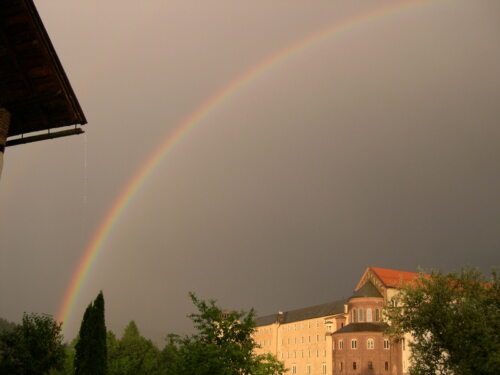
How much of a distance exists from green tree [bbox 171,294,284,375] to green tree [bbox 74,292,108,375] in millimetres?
6916

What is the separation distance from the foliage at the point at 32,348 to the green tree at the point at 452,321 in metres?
29.8

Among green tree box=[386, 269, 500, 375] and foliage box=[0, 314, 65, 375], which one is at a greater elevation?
green tree box=[386, 269, 500, 375]

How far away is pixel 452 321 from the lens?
44.9m

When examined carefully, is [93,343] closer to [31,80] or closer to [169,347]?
[169,347]

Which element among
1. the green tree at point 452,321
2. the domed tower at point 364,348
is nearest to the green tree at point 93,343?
the green tree at point 452,321

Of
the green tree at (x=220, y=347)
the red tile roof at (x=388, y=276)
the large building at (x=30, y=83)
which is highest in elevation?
the red tile roof at (x=388, y=276)

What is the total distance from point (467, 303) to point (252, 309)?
24851 millimetres

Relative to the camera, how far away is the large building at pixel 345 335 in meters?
101

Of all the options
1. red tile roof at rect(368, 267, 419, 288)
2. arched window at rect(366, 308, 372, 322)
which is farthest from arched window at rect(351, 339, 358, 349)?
red tile roof at rect(368, 267, 419, 288)

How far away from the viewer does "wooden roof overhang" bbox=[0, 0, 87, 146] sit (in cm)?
1499

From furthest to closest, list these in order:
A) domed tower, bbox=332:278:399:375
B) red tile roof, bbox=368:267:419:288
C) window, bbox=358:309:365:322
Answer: red tile roof, bbox=368:267:419:288
window, bbox=358:309:365:322
domed tower, bbox=332:278:399:375

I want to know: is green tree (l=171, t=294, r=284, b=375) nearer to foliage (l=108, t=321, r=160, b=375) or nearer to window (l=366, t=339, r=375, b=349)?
foliage (l=108, t=321, r=160, b=375)

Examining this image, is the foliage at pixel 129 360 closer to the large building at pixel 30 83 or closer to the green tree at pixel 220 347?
the green tree at pixel 220 347

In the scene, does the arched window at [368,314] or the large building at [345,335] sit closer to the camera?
the large building at [345,335]
